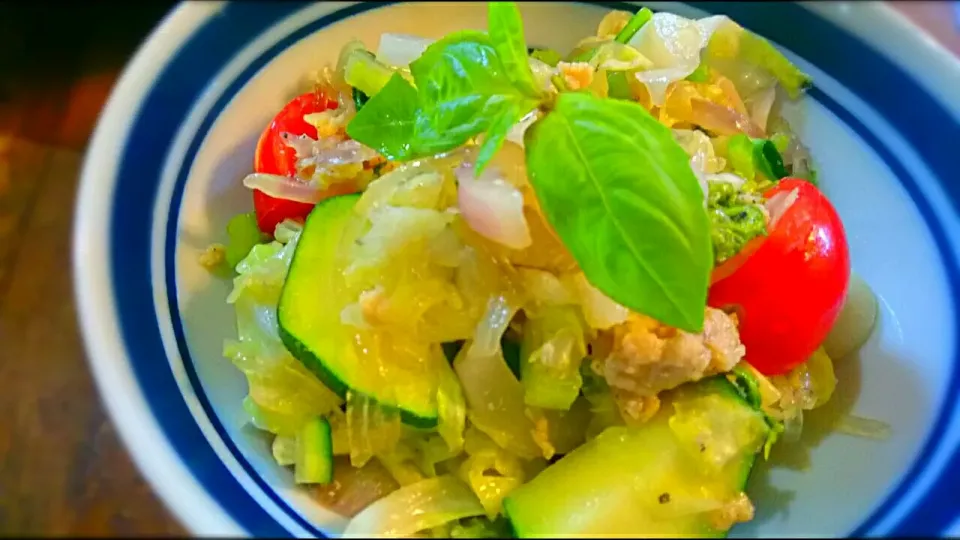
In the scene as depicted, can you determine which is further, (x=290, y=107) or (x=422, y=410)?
(x=290, y=107)

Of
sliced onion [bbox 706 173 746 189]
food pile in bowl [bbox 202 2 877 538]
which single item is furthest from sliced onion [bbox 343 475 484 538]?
sliced onion [bbox 706 173 746 189]

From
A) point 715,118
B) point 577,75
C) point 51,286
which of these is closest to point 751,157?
point 715,118

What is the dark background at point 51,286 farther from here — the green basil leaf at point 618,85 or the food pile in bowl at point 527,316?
the green basil leaf at point 618,85

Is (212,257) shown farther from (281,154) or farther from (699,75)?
(699,75)

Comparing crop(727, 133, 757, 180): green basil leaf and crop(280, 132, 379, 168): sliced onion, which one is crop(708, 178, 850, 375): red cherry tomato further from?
crop(280, 132, 379, 168): sliced onion

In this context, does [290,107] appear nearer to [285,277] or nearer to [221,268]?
[221,268]

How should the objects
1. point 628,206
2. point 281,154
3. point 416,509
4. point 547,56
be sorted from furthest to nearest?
point 547,56, point 281,154, point 416,509, point 628,206

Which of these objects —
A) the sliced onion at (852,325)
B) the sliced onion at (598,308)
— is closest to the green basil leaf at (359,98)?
the sliced onion at (598,308)

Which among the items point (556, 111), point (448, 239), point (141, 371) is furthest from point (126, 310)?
point (556, 111)
